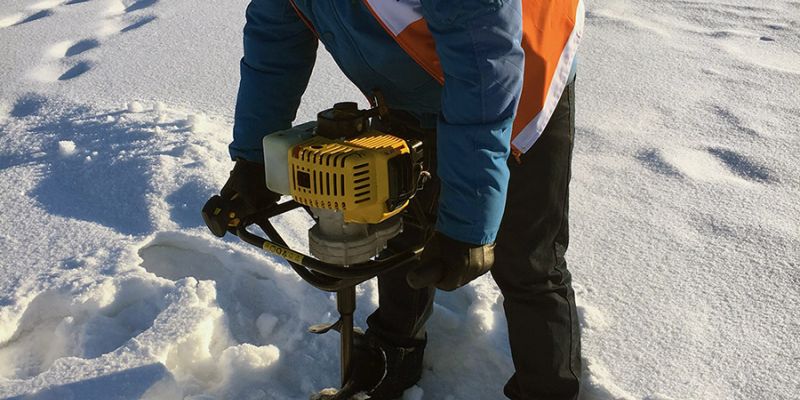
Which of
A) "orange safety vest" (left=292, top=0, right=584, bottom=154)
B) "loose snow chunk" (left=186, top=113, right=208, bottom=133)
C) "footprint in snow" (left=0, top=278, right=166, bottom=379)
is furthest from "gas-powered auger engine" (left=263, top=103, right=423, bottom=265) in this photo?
"loose snow chunk" (left=186, top=113, right=208, bottom=133)

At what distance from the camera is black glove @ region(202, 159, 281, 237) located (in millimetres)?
1393

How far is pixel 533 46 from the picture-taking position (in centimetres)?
123

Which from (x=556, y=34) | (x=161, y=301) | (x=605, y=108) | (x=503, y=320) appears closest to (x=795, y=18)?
(x=605, y=108)

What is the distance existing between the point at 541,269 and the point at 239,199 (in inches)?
21.5

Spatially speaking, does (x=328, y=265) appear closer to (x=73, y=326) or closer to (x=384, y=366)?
(x=384, y=366)

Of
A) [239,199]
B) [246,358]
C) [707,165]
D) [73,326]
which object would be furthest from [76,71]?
[707,165]

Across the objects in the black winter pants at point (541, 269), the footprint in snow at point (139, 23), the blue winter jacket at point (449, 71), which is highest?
the blue winter jacket at point (449, 71)

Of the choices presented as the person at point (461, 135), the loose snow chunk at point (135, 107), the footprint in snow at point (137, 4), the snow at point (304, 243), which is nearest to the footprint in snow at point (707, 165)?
the snow at point (304, 243)

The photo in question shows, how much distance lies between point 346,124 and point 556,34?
1.18 feet

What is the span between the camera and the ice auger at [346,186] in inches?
44.6

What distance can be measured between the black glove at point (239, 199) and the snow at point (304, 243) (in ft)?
1.30

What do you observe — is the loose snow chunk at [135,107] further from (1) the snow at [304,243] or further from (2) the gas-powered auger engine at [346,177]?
(2) the gas-powered auger engine at [346,177]

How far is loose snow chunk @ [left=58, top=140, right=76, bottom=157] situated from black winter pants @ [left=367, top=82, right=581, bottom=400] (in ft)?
4.80

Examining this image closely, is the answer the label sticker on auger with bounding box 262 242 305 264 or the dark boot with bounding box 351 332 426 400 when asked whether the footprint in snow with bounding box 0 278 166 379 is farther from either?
the label sticker on auger with bounding box 262 242 305 264
